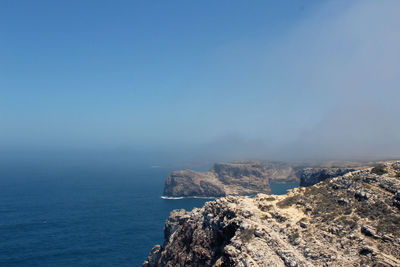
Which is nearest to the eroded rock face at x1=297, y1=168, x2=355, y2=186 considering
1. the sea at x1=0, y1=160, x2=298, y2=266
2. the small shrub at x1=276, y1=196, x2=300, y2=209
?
the sea at x1=0, y1=160, x2=298, y2=266

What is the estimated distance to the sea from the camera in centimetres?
8925

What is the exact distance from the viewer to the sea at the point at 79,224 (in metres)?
89.2

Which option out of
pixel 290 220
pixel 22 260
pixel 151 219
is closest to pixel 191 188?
pixel 151 219

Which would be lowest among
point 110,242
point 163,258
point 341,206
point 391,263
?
point 110,242

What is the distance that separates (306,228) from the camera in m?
32.8

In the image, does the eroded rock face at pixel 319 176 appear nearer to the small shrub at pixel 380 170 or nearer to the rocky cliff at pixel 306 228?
the small shrub at pixel 380 170

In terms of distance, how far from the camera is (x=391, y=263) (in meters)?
25.8

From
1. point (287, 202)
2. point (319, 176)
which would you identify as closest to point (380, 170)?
point (287, 202)

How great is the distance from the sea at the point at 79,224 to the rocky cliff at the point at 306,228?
58.5 metres

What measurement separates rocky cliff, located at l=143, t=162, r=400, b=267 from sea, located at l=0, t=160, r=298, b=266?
58.5 meters

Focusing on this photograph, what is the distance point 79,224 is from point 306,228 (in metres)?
106

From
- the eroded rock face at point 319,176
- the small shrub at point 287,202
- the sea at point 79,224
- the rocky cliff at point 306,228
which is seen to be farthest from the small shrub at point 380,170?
the sea at point 79,224

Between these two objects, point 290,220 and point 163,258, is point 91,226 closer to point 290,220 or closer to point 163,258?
point 163,258

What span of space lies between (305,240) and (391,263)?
755 cm
